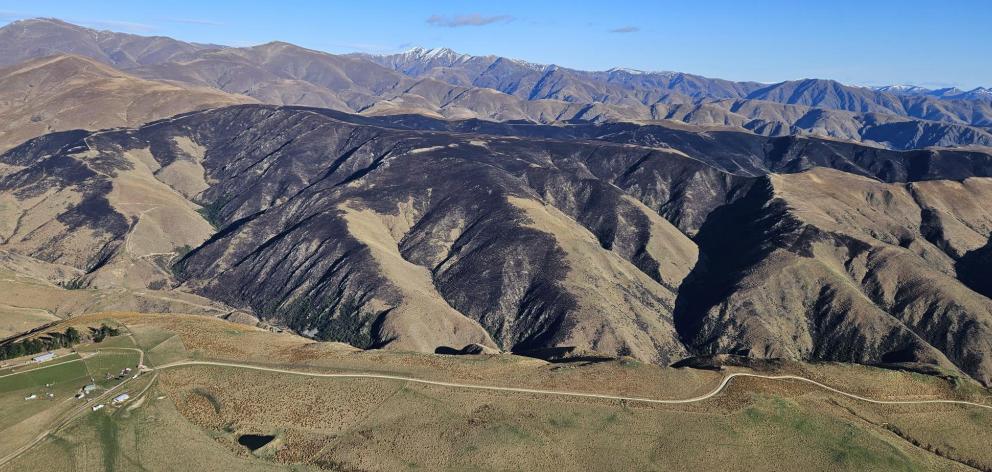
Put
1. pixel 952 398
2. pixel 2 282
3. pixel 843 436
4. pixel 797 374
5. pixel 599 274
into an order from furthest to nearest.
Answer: pixel 599 274 → pixel 2 282 → pixel 797 374 → pixel 952 398 → pixel 843 436

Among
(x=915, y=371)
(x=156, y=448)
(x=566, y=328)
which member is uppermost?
(x=156, y=448)

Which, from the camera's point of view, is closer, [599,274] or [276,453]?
[276,453]

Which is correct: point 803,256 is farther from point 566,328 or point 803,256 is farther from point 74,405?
point 74,405

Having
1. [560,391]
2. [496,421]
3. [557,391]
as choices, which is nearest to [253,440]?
[496,421]

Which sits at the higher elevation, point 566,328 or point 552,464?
point 552,464

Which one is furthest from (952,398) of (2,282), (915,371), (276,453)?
(2,282)

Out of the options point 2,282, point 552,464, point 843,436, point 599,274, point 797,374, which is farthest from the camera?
point 599,274
